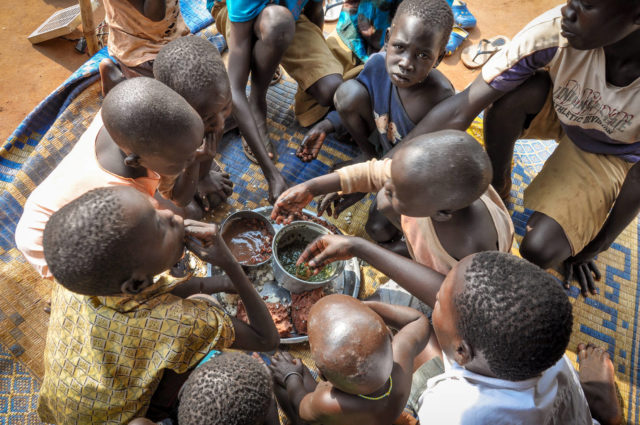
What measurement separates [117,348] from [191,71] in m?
1.02

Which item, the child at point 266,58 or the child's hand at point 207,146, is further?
the child at point 266,58

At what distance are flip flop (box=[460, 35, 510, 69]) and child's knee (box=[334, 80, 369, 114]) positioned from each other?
1.74m

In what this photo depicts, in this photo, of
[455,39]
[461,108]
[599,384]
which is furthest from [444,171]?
[455,39]

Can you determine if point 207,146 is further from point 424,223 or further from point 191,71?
point 424,223

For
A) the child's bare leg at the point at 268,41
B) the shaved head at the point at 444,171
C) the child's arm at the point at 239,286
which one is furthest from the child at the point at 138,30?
the shaved head at the point at 444,171

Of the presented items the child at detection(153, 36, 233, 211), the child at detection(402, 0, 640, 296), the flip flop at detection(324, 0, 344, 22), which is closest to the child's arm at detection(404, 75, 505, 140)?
the child at detection(402, 0, 640, 296)

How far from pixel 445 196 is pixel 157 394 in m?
1.25

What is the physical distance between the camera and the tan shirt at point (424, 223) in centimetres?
167

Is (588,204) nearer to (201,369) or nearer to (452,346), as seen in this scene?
(452,346)

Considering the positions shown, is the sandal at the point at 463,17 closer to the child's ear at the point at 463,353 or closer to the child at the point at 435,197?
the child at the point at 435,197

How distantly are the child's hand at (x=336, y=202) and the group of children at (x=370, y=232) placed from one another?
13 millimetres

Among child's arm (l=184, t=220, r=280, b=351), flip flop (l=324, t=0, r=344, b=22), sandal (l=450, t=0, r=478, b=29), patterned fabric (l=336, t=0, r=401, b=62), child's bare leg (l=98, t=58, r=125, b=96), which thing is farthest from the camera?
sandal (l=450, t=0, r=478, b=29)

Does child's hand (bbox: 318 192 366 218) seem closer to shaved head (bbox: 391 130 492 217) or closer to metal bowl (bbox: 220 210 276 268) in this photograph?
metal bowl (bbox: 220 210 276 268)

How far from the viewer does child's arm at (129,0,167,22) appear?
2.21 metres
